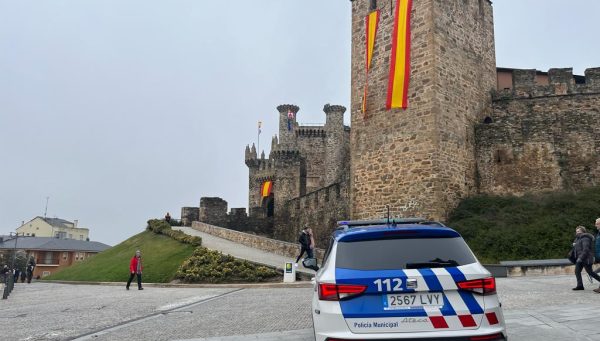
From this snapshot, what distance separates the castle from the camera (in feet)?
61.7

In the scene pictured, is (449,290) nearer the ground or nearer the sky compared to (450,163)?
nearer the ground

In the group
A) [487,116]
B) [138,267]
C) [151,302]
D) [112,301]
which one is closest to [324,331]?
[151,302]

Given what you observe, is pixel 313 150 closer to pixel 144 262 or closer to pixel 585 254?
pixel 144 262

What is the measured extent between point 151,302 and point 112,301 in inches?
56.4

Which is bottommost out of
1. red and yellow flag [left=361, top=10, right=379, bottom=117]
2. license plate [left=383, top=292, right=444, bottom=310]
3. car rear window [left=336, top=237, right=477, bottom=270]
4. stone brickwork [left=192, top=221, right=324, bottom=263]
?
license plate [left=383, top=292, right=444, bottom=310]

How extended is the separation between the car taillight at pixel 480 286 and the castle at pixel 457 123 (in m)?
14.5

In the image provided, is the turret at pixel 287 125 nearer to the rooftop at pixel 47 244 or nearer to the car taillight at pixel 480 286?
the rooftop at pixel 47 244

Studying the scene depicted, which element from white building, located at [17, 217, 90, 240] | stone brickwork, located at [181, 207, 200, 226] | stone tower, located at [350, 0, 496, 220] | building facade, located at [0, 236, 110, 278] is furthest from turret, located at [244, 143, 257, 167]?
white building, located at [17, 217, 90, 240]

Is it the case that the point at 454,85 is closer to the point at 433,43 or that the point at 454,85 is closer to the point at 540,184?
the point at 433,43

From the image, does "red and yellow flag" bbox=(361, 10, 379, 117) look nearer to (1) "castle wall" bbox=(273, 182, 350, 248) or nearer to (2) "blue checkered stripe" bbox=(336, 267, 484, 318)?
(1) "castle wall" bbox=(273, 182, 350, 248)

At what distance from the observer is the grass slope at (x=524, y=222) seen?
15.8m

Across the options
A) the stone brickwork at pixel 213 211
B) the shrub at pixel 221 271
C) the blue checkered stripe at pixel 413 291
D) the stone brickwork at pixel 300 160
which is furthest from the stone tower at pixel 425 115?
the stone brickwork at pixel 300 160

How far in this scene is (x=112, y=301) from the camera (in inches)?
499

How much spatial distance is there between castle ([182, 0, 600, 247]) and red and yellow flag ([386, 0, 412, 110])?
0.25m
